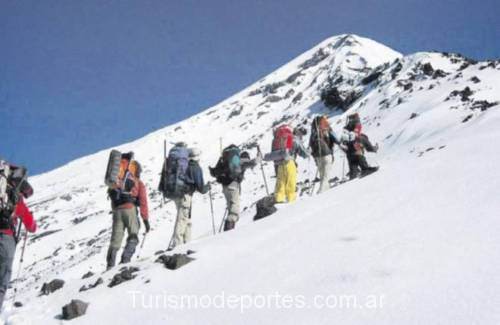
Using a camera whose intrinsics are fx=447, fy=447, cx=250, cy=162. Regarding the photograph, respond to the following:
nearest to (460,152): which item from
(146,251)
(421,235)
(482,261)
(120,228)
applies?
(421,235)

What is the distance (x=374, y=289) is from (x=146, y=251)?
→ 1304 cm

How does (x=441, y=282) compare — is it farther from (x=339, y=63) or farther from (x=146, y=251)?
(x=339, y=63)

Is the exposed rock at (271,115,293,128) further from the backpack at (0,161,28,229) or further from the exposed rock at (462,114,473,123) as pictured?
the backpack at (0,161,28,229)

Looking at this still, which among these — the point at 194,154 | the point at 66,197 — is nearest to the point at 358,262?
the point at 194,154

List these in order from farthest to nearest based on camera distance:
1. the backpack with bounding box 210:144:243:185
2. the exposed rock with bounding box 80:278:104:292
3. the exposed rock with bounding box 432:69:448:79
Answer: the exposed rock with bounding box 432:69:448:79
the backpack with bounding box 210:144:243:185
the exposed rock with bounding box 80:278:104:292

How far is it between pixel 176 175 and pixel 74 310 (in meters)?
3.37

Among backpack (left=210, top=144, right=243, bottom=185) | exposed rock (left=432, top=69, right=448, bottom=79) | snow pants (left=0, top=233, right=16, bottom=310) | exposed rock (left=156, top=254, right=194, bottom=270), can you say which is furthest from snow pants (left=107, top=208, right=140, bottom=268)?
exposed rock (left=432, top=69, right=448, bottom=79)

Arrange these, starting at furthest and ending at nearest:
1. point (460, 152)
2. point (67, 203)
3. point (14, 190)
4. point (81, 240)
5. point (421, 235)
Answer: point (67, 203)
point (81, 240)
point (460, 152)
point (14, 190)
point (421, 235)

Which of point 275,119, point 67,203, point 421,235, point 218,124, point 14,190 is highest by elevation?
point 218,124

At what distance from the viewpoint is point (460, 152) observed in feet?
26.1

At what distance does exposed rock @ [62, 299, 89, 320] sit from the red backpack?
525 cm

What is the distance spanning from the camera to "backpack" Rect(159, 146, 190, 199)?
7.72 m

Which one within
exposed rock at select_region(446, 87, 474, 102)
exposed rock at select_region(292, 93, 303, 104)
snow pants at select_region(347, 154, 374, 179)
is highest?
exposed rock at select_region(292, 93, 303, 104)

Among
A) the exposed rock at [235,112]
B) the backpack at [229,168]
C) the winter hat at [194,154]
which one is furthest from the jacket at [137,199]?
the exposed rock at [235,112]
